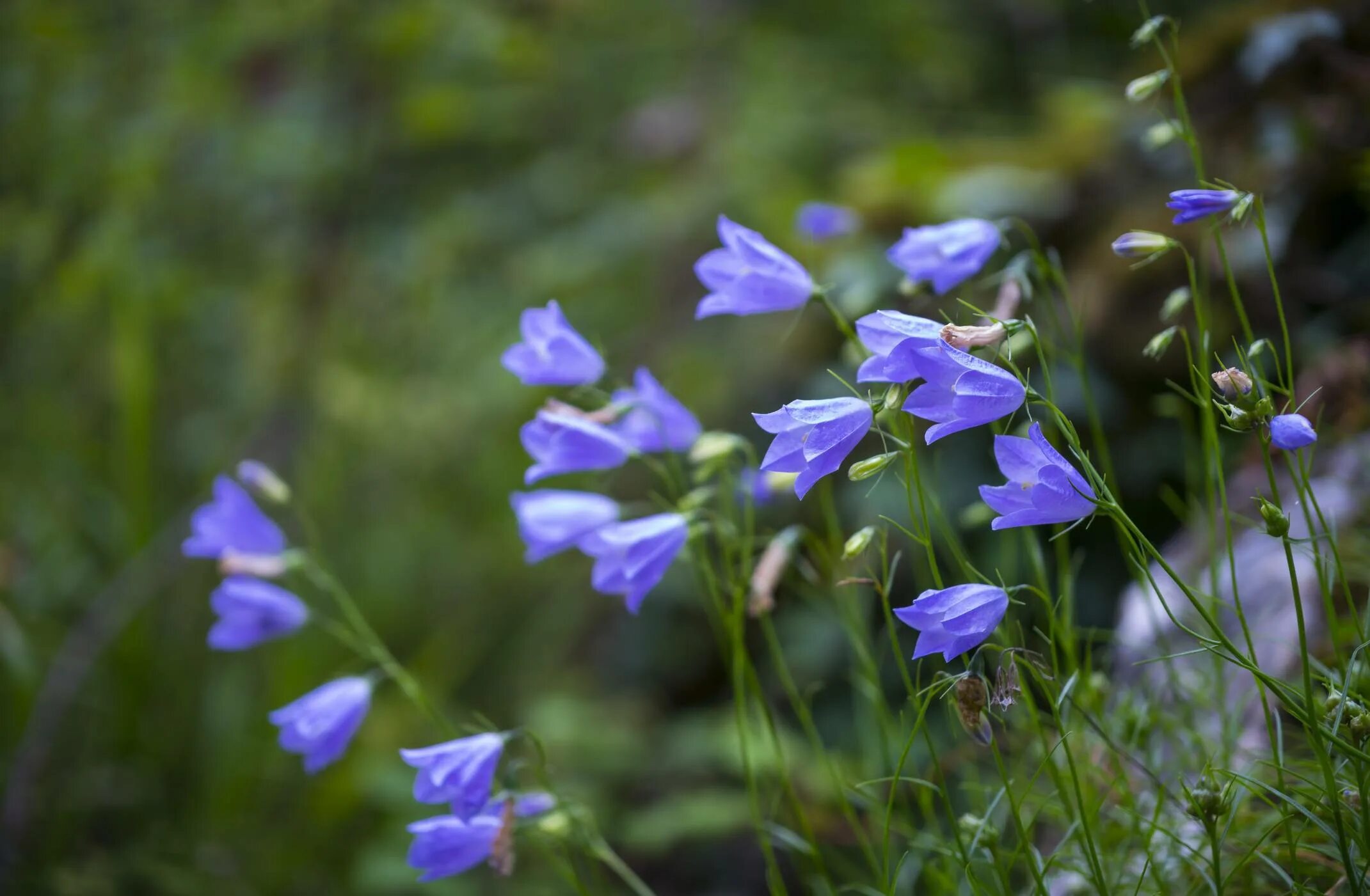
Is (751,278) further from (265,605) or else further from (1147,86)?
(265,605)

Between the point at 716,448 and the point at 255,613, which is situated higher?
the point at 716,448

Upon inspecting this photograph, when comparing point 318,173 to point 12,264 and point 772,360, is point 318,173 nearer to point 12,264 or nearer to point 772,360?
point 12,264

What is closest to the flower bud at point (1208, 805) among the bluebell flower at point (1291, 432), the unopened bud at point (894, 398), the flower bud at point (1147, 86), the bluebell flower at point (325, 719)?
the bluebell flower at point (1291, 432)

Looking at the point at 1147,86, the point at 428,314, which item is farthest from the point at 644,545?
the point at 428,314

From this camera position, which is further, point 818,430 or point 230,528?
point 230,528

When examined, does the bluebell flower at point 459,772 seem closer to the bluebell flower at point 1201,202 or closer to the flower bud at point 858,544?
the flower bud at point 858,544

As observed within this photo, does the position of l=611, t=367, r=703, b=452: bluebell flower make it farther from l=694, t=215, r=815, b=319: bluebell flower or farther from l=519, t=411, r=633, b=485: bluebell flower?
l=694, t=215, r=815, b=319: bluebell flower
